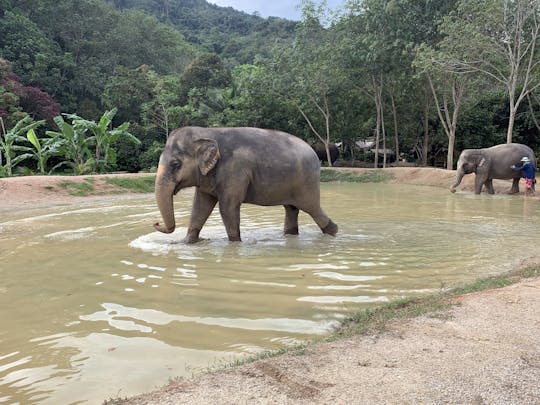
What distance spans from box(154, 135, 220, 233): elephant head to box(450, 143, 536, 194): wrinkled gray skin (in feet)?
39.9

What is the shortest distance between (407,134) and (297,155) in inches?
1006

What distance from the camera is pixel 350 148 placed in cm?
3409

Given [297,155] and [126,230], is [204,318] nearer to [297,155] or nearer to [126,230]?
[297,155]

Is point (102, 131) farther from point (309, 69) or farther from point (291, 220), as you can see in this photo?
point (291, 220)

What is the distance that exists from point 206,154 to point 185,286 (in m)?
2.53

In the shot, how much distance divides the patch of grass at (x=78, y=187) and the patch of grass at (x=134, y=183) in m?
1.09

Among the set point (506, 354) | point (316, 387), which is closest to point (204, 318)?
point (316, 387)

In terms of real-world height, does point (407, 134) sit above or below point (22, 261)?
above

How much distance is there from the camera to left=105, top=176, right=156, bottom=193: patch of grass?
19.8m

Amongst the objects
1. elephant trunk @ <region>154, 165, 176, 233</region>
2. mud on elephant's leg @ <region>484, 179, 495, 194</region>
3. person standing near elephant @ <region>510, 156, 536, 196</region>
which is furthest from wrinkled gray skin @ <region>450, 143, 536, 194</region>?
elephant trunk @ <region>154, 165, 176, 233</region>

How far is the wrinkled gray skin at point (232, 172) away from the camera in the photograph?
7.26m

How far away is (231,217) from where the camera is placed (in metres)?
7.54

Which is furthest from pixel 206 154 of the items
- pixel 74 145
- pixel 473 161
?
pixel 74 145

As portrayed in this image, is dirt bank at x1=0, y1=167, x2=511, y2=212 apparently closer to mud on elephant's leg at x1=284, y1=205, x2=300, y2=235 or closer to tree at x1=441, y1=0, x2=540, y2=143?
tree at x1=441, y1=0, x2=540, y2=143
